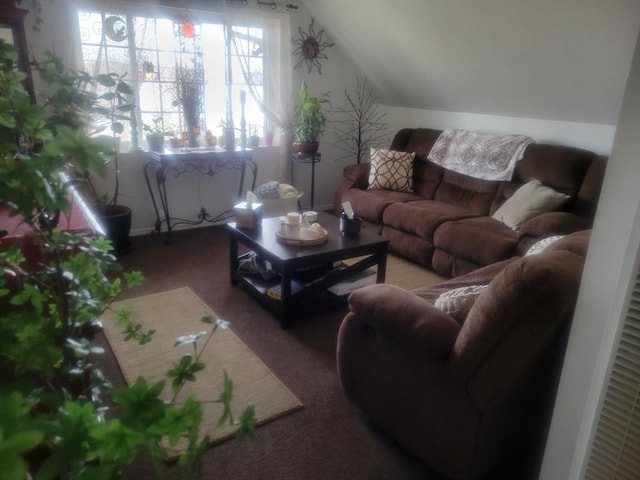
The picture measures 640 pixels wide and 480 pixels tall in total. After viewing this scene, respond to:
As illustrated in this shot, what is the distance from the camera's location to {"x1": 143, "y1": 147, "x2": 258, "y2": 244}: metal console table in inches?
150

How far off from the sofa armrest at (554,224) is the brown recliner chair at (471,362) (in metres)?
1.35

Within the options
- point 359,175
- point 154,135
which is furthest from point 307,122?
point 154,135

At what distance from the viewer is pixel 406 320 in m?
1.60

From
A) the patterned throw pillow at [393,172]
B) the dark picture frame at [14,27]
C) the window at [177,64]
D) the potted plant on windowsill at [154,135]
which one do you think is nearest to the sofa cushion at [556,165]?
the patterned throw pillow at [393,172]

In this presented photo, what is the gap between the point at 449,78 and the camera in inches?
155

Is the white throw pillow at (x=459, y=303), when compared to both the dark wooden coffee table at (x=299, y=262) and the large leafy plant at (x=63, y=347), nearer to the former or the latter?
the dark wooden coffee table at (x=299, y=262)

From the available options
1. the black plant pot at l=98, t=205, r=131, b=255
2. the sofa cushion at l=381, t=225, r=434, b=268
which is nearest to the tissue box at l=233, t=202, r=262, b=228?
the sofa cushion at l=381, t=225, r=434, b=268

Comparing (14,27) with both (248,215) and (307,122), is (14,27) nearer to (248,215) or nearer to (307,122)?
(248,215)

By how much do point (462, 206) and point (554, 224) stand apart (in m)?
1.12

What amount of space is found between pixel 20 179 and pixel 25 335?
9.3 inches

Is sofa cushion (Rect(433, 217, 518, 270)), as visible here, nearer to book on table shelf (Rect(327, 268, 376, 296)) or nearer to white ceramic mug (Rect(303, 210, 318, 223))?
book on table shelf (Rect(327, 268, 376, 296))

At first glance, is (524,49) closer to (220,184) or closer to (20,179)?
(220,184)

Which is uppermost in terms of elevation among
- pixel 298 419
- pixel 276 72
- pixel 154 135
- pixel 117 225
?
pixel 276 72

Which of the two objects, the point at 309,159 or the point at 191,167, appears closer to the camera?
the point at 191,167
